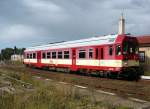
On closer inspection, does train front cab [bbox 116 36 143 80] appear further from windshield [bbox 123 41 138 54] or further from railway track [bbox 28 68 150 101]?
railway track [bbox 28 68 150 101]

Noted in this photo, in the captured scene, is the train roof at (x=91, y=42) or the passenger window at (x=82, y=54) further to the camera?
the passenger window at (x=82, y=54)

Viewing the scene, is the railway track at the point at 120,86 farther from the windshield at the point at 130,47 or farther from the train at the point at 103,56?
the windshield at the point at 130,47

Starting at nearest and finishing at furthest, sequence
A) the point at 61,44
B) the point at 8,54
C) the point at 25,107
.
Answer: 1. the point at 25,107
2. the point at 61,44
3. the point at 8,54

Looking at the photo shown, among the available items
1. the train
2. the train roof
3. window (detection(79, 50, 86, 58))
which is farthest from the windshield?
window (detection(79, 50, 86, 58))

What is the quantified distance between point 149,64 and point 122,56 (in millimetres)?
9425

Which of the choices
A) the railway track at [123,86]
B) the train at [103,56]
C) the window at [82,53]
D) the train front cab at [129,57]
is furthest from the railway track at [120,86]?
the window at [82,53]

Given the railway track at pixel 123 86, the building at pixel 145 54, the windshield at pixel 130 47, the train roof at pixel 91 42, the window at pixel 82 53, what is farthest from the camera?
the building at pixel 145 54

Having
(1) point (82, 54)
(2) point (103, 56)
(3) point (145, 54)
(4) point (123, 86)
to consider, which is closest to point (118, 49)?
(2) point (103, 56)

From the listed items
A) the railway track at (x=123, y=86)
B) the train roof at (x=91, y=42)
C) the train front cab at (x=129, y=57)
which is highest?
the train roof at (x=91, y=42)

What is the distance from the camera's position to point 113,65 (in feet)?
73.3

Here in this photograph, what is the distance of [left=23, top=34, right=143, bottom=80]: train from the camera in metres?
22.1

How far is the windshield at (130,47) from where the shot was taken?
72.8 feet

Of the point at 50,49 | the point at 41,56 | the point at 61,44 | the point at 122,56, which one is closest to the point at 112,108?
the point at 122,56

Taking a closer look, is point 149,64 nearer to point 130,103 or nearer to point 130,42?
point 130,42
